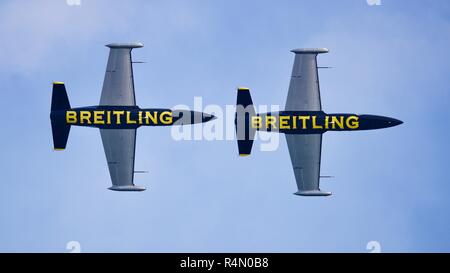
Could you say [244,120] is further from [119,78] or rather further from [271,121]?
[119,78]

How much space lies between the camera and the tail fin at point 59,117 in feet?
200

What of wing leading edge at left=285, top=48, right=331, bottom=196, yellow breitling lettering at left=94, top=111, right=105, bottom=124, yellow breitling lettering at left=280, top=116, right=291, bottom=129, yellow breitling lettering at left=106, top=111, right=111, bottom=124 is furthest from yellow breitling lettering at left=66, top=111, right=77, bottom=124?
wing leading edge at left=285, top=48, right=331, bottom=196

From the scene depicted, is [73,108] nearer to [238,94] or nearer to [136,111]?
[136,111]

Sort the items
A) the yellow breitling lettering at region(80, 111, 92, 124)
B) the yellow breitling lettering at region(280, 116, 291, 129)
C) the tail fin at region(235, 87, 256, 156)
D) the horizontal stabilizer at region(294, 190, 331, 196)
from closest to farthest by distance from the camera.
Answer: the tail fin at region(235, 87, 256, 156)
the horizontal stabilizer at region(294, 190, 331, 196)
the yellow breitling lettering at region(280, 116, 291, 129)
the yellow breitling lettering at region(80, 111, 92, 124)

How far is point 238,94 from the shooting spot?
5956cm

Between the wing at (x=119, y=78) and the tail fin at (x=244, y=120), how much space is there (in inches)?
278

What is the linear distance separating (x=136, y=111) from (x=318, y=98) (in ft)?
38.7

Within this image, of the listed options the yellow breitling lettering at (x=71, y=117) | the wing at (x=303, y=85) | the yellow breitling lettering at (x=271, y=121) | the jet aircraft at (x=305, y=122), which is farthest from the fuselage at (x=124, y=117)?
the wing at (x=303, y=85)

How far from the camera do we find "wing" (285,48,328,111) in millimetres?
61250

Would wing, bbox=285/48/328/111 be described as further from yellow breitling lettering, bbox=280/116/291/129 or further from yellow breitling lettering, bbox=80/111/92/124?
yellow breitling lettering, bbox=80/111/92/124

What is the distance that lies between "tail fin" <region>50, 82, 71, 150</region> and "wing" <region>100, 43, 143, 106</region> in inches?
101

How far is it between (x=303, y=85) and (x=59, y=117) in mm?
15855
